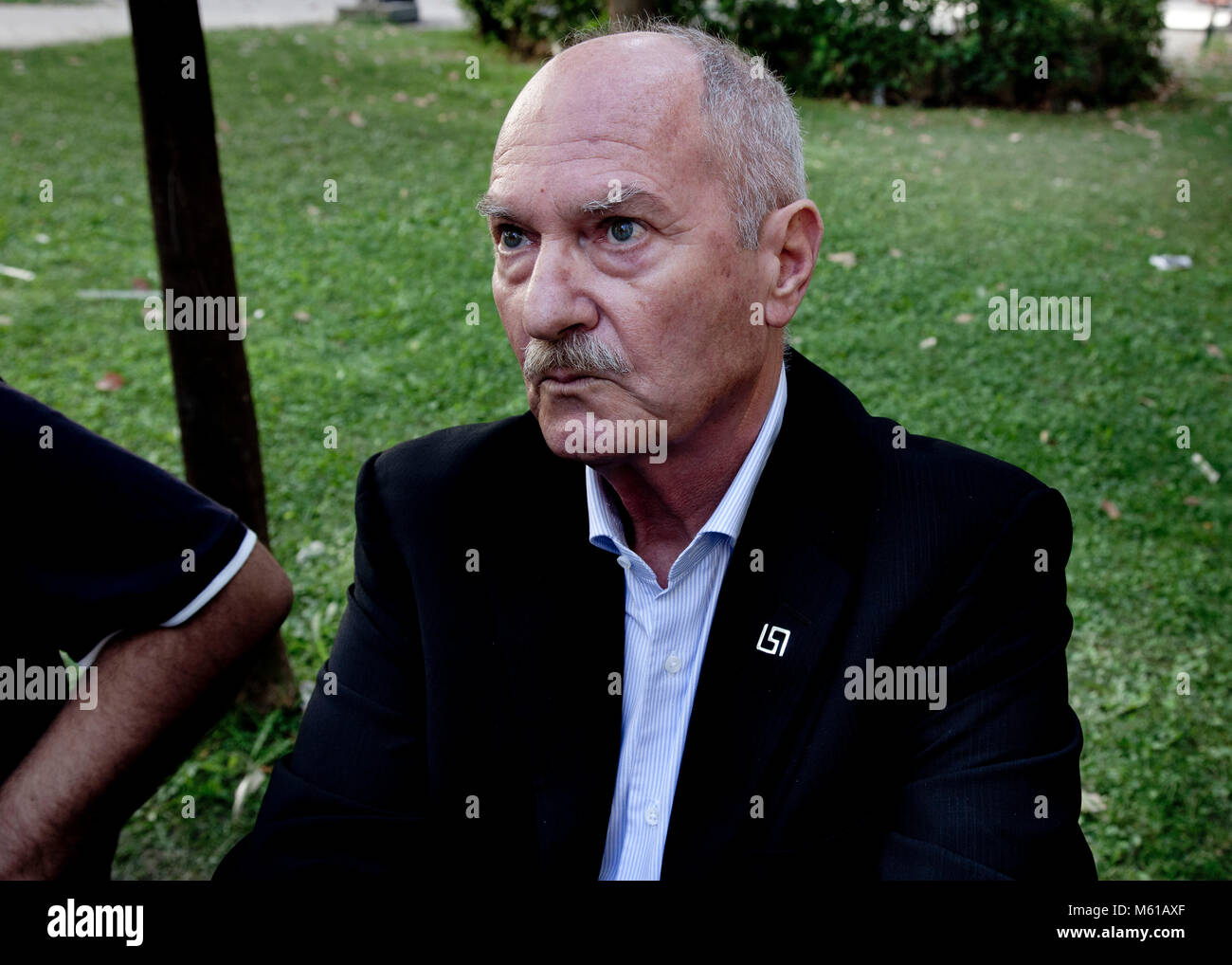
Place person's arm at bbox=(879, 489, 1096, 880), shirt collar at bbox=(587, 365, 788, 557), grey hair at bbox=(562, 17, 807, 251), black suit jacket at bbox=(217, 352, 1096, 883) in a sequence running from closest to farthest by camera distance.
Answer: person's arm at bbox=(879, 489, 1096, 880)
black suit jacket at bbox=(217, 352, 1096, 883)
grey hair at bbox=(562, 17, 807, 251)
shirt collar at bbox=(587, 365, 788, 557)

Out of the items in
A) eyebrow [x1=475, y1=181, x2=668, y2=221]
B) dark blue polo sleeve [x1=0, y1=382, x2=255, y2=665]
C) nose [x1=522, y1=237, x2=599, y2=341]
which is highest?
eyebrow [x1=475, y1=181, x2=668, y2=221]

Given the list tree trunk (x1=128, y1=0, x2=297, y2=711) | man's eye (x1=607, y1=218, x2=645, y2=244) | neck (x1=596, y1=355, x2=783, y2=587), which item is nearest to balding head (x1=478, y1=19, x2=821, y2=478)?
man's eye (x1=607, y1=218, x2=645, y2=244)

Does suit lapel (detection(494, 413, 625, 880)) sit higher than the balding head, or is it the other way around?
the balding head

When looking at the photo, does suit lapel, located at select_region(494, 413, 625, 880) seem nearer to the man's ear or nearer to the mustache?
the mustache

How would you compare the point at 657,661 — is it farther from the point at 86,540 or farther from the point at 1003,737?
the point at 86,540

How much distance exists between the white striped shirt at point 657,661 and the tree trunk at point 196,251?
1.72 m

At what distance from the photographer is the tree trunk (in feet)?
10.5

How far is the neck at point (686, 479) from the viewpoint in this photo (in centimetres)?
224

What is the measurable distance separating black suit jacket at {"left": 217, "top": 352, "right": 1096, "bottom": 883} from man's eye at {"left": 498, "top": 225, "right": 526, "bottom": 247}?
0.42 m

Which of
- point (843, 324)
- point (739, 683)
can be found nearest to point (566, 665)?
point (739, 683)

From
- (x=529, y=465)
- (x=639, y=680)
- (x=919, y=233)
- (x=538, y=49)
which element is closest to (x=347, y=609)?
(x=529, y=465)
